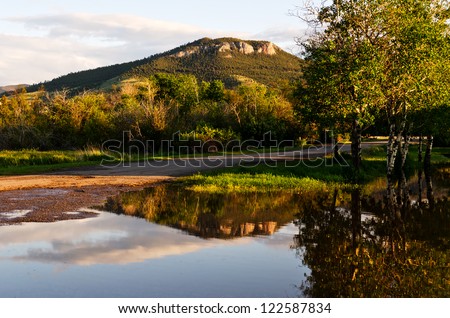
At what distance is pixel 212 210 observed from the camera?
2211cm

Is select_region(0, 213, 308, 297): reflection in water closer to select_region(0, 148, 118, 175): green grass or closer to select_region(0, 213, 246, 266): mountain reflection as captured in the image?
select_region(0, 213, 246, 266): mountain reflection

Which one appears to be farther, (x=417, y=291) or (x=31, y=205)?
(x=31, y=205)

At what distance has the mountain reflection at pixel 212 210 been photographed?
61.2 ft

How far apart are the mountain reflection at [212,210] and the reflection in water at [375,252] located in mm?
1595

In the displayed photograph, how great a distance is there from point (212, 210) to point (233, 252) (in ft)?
23.9

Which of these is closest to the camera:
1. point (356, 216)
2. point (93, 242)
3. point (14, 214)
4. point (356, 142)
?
point (93, 242)

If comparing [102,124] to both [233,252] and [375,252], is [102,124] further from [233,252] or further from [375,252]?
[375,252]

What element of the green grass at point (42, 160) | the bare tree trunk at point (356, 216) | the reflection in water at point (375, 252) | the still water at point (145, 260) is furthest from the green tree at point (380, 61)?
the green grass at point (42, 160)

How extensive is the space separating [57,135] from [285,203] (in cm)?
3464

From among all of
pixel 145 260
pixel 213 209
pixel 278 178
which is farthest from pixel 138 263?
pixel 278 178

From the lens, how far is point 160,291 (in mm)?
11180

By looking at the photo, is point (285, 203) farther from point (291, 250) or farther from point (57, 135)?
point (57, 135)
